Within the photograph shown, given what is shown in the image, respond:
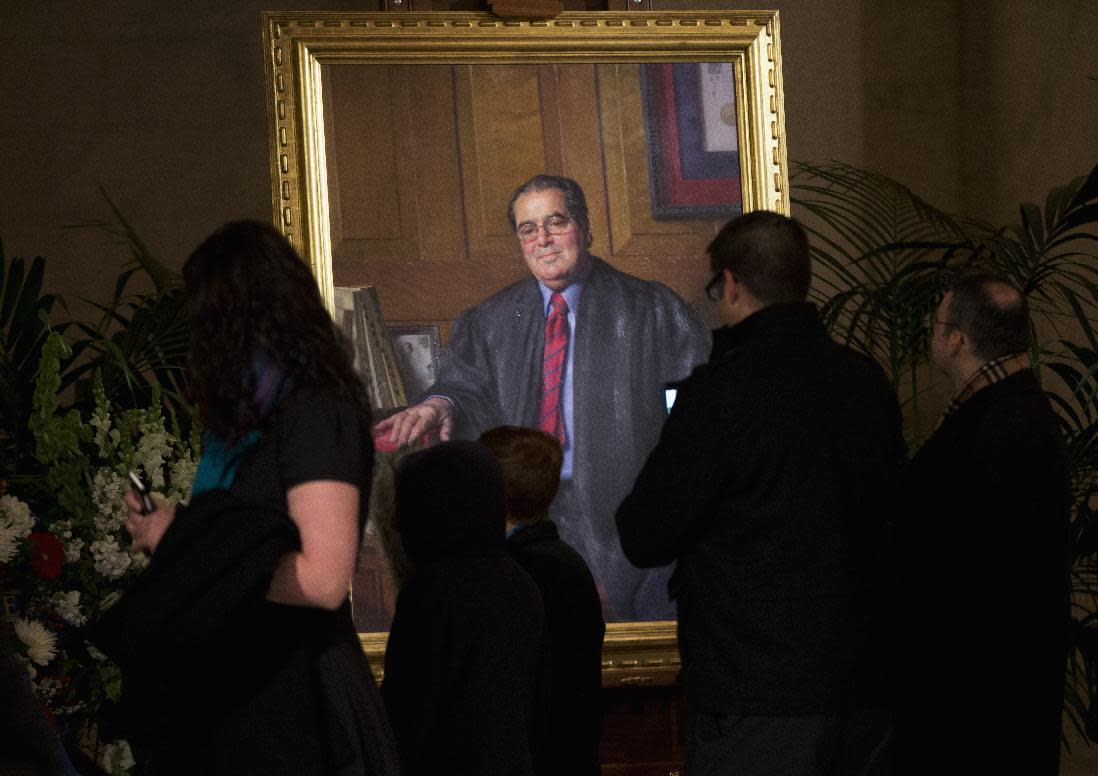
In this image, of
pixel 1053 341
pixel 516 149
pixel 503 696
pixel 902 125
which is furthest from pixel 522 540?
pixel 902 125

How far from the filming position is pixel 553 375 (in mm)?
4816

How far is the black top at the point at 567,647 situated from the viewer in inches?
133

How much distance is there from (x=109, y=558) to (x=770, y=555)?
1.77 meters

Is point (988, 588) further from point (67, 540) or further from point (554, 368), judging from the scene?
point (67, 540)

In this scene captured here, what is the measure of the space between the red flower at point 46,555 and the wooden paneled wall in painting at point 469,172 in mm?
1448

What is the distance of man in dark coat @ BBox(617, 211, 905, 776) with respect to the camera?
2971 millimetres

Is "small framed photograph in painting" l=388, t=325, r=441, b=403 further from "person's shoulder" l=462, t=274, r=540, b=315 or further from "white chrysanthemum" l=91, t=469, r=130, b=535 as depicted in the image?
"white chrysanthemum" l=91, t=469, r=130, b=535

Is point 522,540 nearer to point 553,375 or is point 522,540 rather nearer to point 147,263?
point 553,375

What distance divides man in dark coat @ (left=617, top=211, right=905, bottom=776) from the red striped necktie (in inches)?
67.3

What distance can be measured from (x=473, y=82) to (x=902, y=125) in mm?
2676

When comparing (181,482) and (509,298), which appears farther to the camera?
(509,298)

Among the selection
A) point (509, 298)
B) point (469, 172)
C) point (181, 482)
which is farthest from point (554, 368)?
point (181, 482)

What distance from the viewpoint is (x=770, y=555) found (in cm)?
299

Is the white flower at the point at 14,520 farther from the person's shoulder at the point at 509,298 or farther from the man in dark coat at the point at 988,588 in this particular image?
the man in dark coat at the point at 988,588
